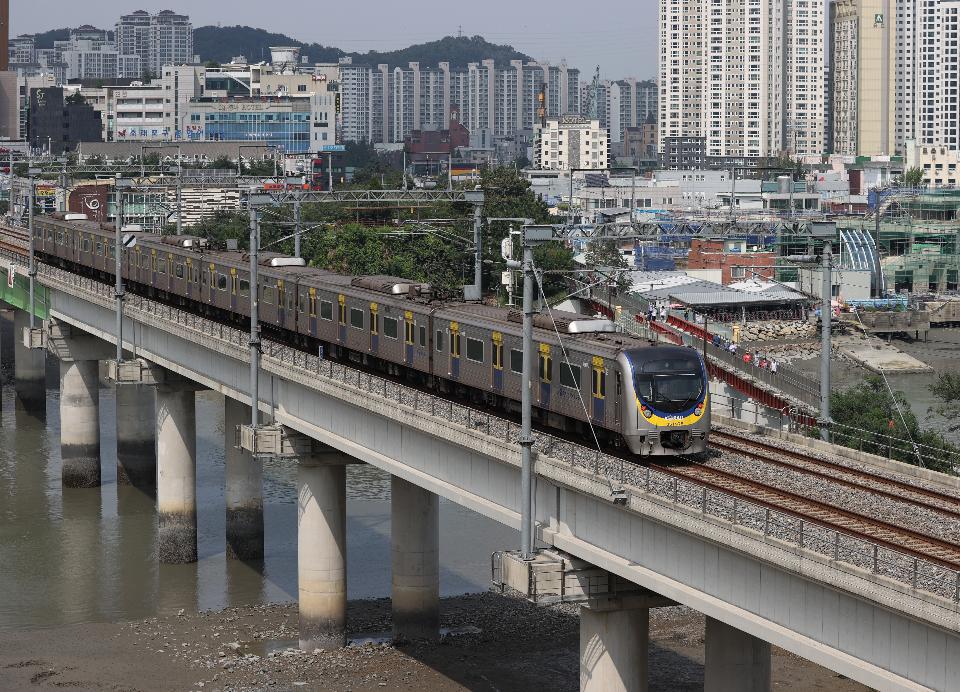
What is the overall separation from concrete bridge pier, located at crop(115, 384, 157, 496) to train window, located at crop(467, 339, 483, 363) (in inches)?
1329

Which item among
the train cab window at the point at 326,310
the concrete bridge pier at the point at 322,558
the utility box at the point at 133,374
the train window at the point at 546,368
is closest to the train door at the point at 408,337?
the concrete bridge pier at the point at 322,558

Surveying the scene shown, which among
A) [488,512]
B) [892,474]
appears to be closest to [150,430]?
[488,512]

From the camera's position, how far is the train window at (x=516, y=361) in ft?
136

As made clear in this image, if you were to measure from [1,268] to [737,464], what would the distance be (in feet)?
212

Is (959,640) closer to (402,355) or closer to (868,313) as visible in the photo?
(402,355)

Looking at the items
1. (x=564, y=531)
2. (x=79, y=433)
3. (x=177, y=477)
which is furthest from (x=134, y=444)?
(x=564, y=531)

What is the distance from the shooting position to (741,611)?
2916 cm

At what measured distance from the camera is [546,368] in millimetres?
40094

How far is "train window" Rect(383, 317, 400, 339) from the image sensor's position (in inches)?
1938

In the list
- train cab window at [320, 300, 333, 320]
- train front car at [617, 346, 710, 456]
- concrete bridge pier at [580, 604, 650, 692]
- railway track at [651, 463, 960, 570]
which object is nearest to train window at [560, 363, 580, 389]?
Answer: train front car at [617, 346, 710, 456]

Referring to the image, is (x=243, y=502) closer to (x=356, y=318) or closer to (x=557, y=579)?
(x=356, y=318)

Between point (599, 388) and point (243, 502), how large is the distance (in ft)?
84.0

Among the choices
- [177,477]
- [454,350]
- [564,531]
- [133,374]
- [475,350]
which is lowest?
[177,477]

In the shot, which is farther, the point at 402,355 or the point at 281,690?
the point at 402,355
